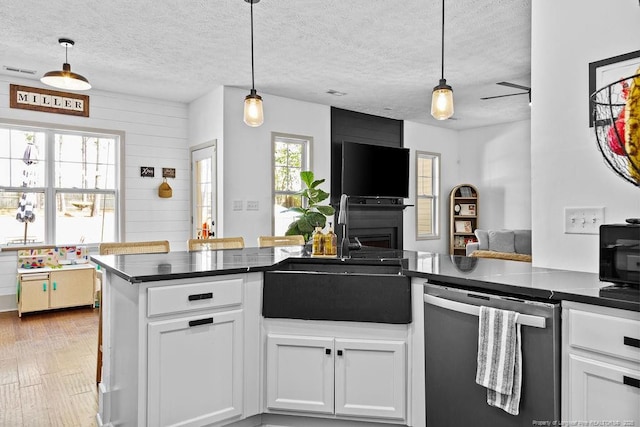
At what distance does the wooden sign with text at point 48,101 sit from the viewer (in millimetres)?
4988

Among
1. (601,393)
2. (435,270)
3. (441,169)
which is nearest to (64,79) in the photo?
(435,270)

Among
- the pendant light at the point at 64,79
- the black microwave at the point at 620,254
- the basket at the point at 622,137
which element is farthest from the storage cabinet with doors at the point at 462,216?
the basket at the point at 622,137

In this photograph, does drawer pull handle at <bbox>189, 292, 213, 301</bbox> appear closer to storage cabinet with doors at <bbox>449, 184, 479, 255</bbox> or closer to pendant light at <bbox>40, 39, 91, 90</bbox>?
pendant light at <bbox>40, 39, 91, 90</bbox>

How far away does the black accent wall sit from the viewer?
6359 mm

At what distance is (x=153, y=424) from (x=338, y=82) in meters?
4.13

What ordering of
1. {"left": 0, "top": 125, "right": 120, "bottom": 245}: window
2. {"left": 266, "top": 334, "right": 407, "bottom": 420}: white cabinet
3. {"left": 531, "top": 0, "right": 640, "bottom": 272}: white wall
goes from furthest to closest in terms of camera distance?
{"left": 0, "top": 125, "right": 120, "bottom": 245}: window < {"left": 266, "top": 334, "right": 407, "bottom": 420}: white cabinet < {"left": 531, "top": 0, "right": 640, "bottom": 272}: white wall

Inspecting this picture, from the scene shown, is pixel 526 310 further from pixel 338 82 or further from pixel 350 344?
pixel 338 82

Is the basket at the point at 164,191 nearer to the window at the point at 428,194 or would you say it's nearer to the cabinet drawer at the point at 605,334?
the window at the point at 428,194

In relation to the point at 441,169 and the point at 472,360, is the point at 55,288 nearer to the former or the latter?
the point at 472,360

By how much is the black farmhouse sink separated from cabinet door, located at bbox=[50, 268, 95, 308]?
390 cm

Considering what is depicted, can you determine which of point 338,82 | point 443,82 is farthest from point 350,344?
point 338,82

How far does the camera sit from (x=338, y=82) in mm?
5133

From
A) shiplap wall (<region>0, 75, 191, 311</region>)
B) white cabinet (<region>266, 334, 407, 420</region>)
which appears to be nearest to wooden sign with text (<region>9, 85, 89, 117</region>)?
shiplap wall (<region>0, 75, 191, 311</region>)

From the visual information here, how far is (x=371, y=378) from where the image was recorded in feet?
7.16
